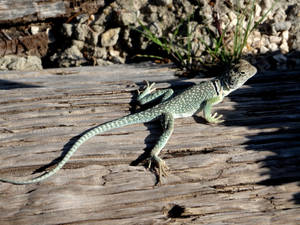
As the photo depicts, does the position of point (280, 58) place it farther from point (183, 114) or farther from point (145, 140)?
point (145, 140)

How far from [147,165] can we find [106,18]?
427 cm

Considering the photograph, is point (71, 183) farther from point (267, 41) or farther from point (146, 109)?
point (267, 41)

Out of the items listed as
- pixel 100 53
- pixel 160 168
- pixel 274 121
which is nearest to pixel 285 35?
pixel 274 121

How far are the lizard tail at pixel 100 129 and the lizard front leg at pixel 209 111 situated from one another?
2.27 ft

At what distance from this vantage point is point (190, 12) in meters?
Answer: 6.68

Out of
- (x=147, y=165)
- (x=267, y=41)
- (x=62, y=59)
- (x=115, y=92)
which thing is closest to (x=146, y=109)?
(x=115, y=92)

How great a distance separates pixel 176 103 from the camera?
4.46m

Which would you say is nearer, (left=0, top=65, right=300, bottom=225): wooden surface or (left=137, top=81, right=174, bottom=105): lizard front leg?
(left=0, top=65, right=300, bottom=225): wooden surface

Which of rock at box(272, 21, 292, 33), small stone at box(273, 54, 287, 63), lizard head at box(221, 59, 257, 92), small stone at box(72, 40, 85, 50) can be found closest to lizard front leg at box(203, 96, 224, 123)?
lizard head at box(221, 59, 257, 92)

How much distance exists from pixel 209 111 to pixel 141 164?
1.29 metres

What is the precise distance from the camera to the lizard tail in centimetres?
353

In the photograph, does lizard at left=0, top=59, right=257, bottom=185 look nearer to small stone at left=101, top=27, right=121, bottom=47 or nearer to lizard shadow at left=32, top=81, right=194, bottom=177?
lizard shadow at left=32, top=81, right=194, bottom=177

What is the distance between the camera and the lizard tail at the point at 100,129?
353 cm

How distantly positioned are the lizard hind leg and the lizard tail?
221 mm
